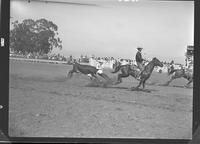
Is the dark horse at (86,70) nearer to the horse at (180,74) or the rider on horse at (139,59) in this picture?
the rider on horse at (139,59)

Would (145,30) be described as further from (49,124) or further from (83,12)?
(49,124)

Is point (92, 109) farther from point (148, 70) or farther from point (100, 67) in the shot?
point (148, 70)

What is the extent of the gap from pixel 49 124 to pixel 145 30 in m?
1.54

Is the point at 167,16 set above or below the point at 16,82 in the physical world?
above

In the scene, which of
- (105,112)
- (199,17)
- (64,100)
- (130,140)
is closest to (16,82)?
(64,100)

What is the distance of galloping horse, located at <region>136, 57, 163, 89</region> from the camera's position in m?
3.72

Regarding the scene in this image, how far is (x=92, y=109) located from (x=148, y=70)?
31.1 inches

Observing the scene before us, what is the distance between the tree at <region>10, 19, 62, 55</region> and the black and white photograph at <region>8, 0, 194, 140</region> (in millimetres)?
11

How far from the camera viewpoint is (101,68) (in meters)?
3.74

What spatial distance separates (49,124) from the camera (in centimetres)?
370

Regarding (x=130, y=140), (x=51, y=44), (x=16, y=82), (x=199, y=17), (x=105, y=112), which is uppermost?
(x=199, y=17)

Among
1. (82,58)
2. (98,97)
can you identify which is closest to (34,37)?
(82,58)

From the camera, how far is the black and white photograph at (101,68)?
368cm

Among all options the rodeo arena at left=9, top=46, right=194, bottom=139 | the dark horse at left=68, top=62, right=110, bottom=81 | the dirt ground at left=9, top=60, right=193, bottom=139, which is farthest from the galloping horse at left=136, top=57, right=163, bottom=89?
the dark horse at left=68, top=62, right=110, bottom=81
